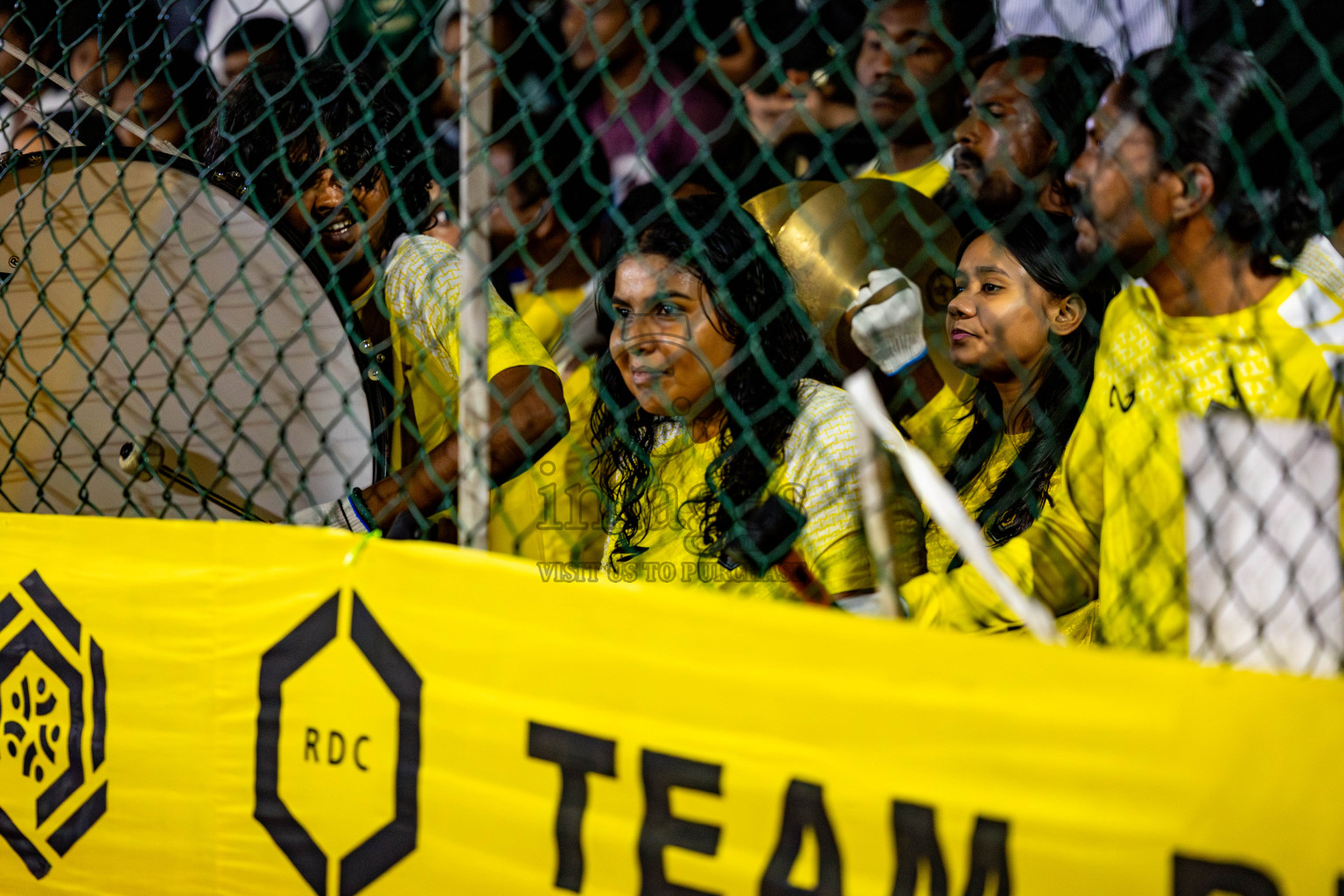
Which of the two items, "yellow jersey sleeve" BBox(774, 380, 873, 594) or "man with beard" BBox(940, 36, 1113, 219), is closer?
"yellow jersey sleeve" BBox(774, 380, 873, 594)

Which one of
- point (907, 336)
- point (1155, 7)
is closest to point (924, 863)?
point (907, 336)

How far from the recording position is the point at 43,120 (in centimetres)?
219

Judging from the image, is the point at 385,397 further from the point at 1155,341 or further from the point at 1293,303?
the point at 1293,303

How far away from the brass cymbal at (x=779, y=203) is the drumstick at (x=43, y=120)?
1.35m

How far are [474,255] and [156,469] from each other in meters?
0.93

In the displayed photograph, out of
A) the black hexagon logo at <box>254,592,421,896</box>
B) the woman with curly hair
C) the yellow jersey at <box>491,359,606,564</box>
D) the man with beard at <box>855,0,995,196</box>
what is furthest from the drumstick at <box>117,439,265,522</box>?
the man with beard at <box>855,0,995,196</box>

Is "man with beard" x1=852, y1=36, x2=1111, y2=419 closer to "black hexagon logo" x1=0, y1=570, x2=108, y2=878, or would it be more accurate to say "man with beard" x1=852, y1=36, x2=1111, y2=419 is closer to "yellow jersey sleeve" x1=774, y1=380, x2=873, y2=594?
"yellow jersey sleeve" x1=774, y1=380, x2=873, y2=594

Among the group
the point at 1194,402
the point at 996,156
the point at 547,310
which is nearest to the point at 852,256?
the point at 996,156

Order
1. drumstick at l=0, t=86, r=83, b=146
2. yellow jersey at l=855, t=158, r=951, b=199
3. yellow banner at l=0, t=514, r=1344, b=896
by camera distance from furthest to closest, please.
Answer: yellow jersey at l=855, t=158, r=951, b=199 < drumstick at l=0, t=86, r=83, b=146 < yellow banner at l=0, t=514, r=1344, b=896

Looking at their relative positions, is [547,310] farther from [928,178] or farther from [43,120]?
[43,120]

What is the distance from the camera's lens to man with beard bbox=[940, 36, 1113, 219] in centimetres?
187

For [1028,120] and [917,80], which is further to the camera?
[917,80]

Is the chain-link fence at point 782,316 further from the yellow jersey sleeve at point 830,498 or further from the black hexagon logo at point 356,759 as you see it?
the black hexagon logo at point 356,759

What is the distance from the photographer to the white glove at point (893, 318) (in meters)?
2.11
